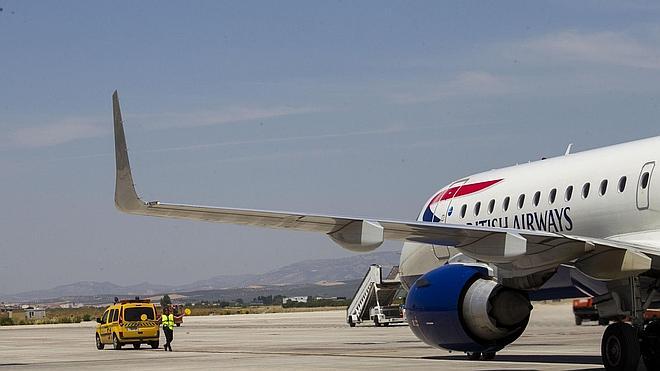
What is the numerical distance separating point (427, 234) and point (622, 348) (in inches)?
139

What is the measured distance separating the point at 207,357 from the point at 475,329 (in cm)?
1191

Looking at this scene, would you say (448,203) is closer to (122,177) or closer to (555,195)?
(555,195)

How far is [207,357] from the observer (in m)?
30.1

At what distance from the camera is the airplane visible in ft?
53.9

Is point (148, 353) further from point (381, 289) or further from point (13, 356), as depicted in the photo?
point (381, 289)

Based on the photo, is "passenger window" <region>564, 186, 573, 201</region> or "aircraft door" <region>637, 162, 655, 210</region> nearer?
"aircraft door" <region>637, 162, 655, 210</region>

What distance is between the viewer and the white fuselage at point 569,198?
1809cm

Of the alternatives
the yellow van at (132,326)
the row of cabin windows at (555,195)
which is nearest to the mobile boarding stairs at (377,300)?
the yellow van at (132,326)

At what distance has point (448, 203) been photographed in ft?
79.7

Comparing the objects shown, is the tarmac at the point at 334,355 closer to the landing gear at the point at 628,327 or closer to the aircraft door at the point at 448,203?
the landing gear at the point at 628,327

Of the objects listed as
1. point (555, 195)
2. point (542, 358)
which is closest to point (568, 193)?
point (555, 195)

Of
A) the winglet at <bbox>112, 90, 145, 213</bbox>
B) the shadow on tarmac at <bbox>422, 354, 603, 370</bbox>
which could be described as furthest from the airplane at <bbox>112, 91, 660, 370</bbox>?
the shadow on tarmac at <bbox>422, 354, 603, 370</bbox>

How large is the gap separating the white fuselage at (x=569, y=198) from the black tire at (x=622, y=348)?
1.36 metres

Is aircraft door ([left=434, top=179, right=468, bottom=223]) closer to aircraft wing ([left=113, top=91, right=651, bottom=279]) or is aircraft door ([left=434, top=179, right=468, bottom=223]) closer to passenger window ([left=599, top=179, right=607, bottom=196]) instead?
passenger window ([left=599, top=179, right=607, bottom=196])
